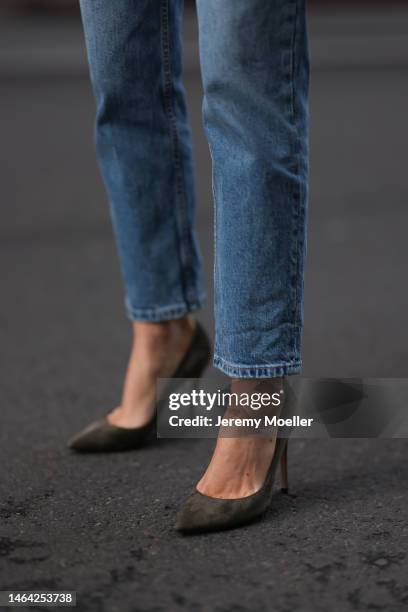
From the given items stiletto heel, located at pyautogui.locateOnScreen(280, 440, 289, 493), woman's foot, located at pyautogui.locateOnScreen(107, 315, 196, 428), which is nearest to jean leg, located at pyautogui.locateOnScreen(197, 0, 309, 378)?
stiletto heel, located at pyautogui.locateOnScreen(280, 440, 289, 493)

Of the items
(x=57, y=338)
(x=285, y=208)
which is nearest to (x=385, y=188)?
(x=57, y=338)

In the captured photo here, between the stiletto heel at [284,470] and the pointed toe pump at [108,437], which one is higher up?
the stiletto heel at [284,470]

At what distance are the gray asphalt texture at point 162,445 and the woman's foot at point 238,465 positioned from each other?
0.07m

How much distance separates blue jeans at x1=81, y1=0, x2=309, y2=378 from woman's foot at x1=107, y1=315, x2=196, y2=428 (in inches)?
14.5

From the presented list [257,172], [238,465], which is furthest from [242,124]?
[238,465]

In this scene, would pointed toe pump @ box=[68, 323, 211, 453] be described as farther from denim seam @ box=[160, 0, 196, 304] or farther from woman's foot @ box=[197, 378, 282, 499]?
woman's foot @ box=[197, 378, 282, 499]

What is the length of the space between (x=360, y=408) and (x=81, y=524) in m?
0.64

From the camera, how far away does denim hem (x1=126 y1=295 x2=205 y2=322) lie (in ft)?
6.70

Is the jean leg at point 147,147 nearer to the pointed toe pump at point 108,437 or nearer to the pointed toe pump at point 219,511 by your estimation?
the pointed toe pump at point 108,437

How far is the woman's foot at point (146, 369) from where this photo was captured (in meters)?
2.03

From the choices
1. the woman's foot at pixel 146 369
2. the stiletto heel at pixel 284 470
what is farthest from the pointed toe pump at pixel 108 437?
the stiletto heel at pixel 284 470

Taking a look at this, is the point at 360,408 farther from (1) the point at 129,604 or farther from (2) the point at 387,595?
(1) the point at 129,604

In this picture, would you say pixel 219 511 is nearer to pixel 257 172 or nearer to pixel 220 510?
pixel 220 510

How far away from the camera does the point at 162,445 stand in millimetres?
2062
